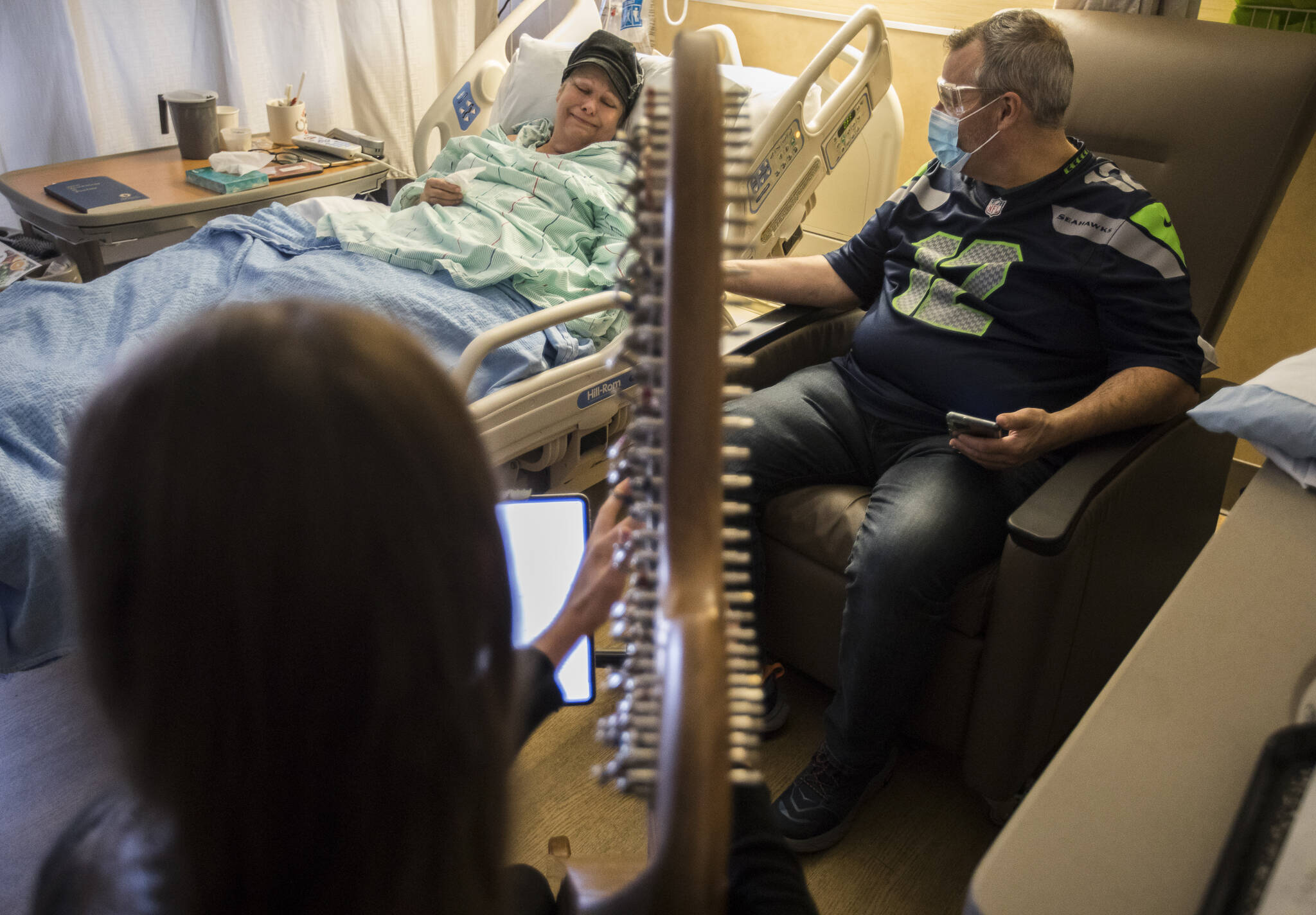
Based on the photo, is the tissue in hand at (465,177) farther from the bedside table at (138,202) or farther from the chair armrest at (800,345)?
the chair armrest at (800,345)

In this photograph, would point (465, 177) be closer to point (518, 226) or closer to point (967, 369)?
point (518, 226)

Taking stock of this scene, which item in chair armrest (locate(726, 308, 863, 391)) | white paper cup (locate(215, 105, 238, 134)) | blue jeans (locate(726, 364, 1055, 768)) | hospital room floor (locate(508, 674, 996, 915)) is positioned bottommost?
hospital room floor (locate(508, 674, 996, 915))

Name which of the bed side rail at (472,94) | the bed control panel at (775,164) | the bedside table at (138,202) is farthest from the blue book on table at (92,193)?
the bed control panel at (775,164)

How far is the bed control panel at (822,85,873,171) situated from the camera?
2.31 meters

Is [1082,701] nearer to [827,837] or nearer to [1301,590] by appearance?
[827,837]

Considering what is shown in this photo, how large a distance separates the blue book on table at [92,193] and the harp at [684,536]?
233 cm

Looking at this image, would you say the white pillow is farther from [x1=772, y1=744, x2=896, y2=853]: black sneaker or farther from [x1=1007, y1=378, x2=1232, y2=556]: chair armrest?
[x1=772, y1=744, x2=896, y2=853]: black sneaker

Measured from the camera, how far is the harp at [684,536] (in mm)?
294

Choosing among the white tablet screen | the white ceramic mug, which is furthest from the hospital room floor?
the white ceramic mug

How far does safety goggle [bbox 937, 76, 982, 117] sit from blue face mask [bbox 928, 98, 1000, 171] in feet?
0.04

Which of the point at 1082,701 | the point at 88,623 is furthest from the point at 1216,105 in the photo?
the point at 88,623

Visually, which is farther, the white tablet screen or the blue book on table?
the blue book on table

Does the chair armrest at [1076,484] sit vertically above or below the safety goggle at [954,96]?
below

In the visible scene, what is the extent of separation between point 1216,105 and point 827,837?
1612mm
